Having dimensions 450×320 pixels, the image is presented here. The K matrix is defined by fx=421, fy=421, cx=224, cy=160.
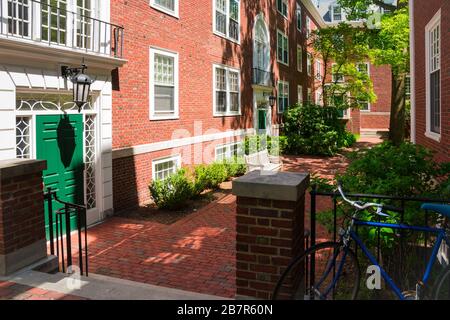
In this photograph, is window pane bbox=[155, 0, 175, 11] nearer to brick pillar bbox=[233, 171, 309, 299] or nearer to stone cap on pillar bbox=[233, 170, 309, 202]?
stone cap on pillar bbox=[233, 170, 309, 202]

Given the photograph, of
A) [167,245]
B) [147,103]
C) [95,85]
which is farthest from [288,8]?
[167,245]

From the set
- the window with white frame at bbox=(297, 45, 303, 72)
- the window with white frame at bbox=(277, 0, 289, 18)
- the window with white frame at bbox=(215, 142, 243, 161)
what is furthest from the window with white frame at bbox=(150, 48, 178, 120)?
the window with white frame at bbox=(297, 45, 303, 72)

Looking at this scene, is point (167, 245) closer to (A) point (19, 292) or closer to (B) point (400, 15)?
(A) point (19, 292)

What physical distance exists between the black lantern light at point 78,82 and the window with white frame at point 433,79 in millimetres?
7466

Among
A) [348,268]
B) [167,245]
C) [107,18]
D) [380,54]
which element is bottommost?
[167,245]

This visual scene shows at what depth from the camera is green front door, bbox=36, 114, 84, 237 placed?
8.58 meters

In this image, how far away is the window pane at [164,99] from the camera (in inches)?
500

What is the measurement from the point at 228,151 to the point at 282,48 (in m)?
11.5

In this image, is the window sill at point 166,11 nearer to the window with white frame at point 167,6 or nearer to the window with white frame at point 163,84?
the window with white frame at point 167,6

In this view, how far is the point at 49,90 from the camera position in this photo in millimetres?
8562

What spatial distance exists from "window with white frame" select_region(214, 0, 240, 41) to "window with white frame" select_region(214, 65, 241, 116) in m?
1.51

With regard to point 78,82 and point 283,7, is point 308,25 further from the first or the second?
point 78,82

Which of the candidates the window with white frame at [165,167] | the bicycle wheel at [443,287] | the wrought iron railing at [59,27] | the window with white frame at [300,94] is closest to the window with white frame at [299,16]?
the window with white frame at [300,94]
